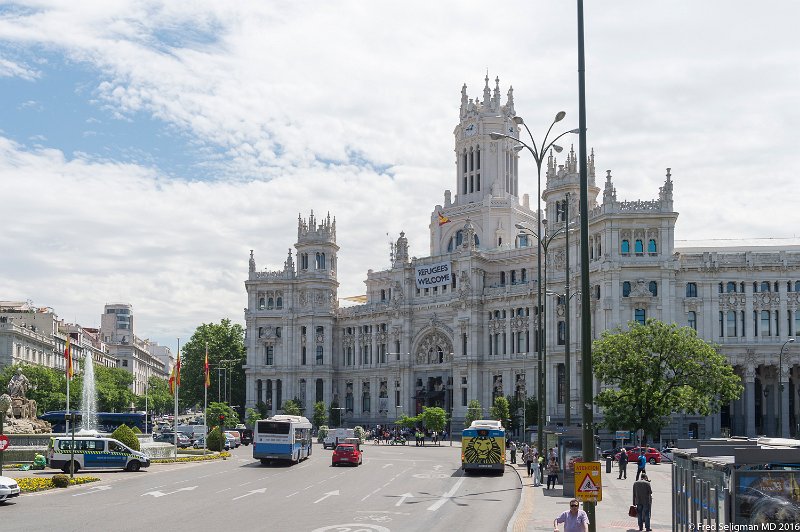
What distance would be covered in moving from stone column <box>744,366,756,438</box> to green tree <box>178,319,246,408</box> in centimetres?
7448

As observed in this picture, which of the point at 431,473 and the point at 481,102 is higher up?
the point at 481,102

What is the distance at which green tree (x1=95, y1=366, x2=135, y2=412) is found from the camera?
125m

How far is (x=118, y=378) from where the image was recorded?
146 m

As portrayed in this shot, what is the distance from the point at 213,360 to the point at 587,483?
12847 centimetres

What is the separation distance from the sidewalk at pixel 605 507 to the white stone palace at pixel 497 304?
24091mm

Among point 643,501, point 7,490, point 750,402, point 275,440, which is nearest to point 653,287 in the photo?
point 750,402

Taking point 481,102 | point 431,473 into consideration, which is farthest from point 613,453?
point 481,102

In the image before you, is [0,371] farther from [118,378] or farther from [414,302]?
[414,302]

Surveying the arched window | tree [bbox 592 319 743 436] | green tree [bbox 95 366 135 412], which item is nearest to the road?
tree [bbox 592 319 743 436]

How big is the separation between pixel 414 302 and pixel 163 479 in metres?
76.1

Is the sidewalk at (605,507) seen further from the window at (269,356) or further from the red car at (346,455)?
the window at (269,356)

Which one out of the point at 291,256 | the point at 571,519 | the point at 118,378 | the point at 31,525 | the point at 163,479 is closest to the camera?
the point at 571,519

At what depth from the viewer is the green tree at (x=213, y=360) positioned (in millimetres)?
141625

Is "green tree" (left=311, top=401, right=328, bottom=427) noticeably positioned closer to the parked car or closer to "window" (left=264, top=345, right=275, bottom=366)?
"window" (left=264, top=345, right=275, bottom=366)
